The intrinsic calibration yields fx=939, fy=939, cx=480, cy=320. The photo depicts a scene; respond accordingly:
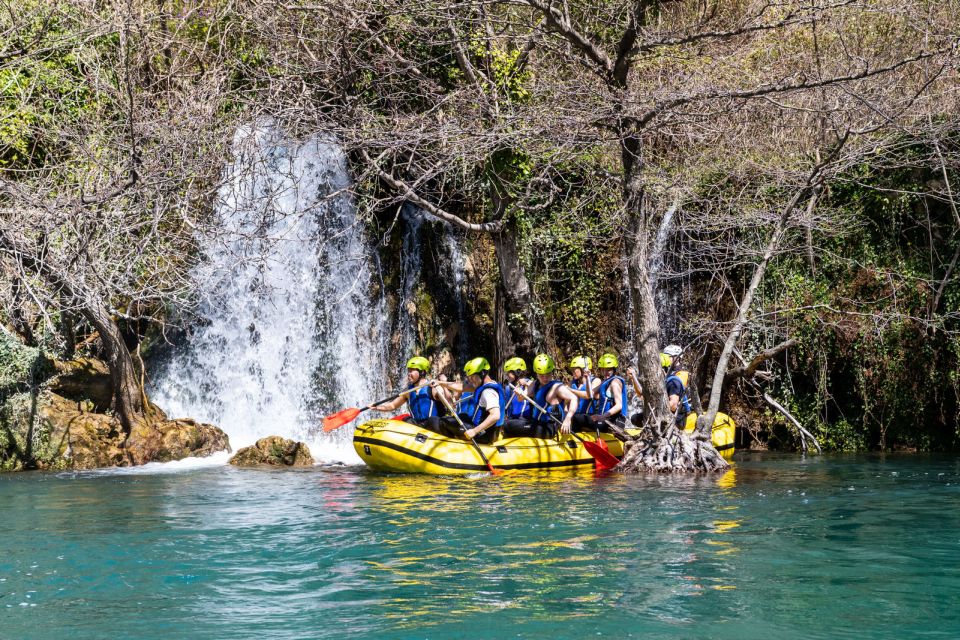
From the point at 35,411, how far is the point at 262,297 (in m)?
3.60

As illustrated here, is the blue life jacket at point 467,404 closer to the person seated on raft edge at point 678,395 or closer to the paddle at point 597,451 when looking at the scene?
the paddle at point 597,451

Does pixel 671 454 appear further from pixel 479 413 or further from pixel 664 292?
pixel 664 292

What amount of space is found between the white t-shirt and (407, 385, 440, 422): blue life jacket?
0.62 meters

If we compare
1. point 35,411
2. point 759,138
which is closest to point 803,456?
point 759,138

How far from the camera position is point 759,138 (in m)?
14.5

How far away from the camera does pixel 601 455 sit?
1142cm

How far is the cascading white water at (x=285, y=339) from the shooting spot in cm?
1412

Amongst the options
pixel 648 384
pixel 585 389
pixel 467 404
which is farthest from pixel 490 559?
pixel 585 389

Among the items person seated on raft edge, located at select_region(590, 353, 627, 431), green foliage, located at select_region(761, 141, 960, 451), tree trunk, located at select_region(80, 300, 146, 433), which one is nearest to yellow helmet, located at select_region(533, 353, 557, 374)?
person seated on raft edge, located at select_region(590, 353, 627, 431)

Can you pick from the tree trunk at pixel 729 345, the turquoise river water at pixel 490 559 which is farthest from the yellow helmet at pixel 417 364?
the tree trunk at pixel 729 345

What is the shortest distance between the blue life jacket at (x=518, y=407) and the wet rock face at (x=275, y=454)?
2.79m

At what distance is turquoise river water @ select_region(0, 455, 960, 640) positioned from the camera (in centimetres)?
489

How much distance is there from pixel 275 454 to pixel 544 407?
3.62 m

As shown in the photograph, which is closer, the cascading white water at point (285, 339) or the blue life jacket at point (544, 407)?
the blue life jacket at point (544, 407)
